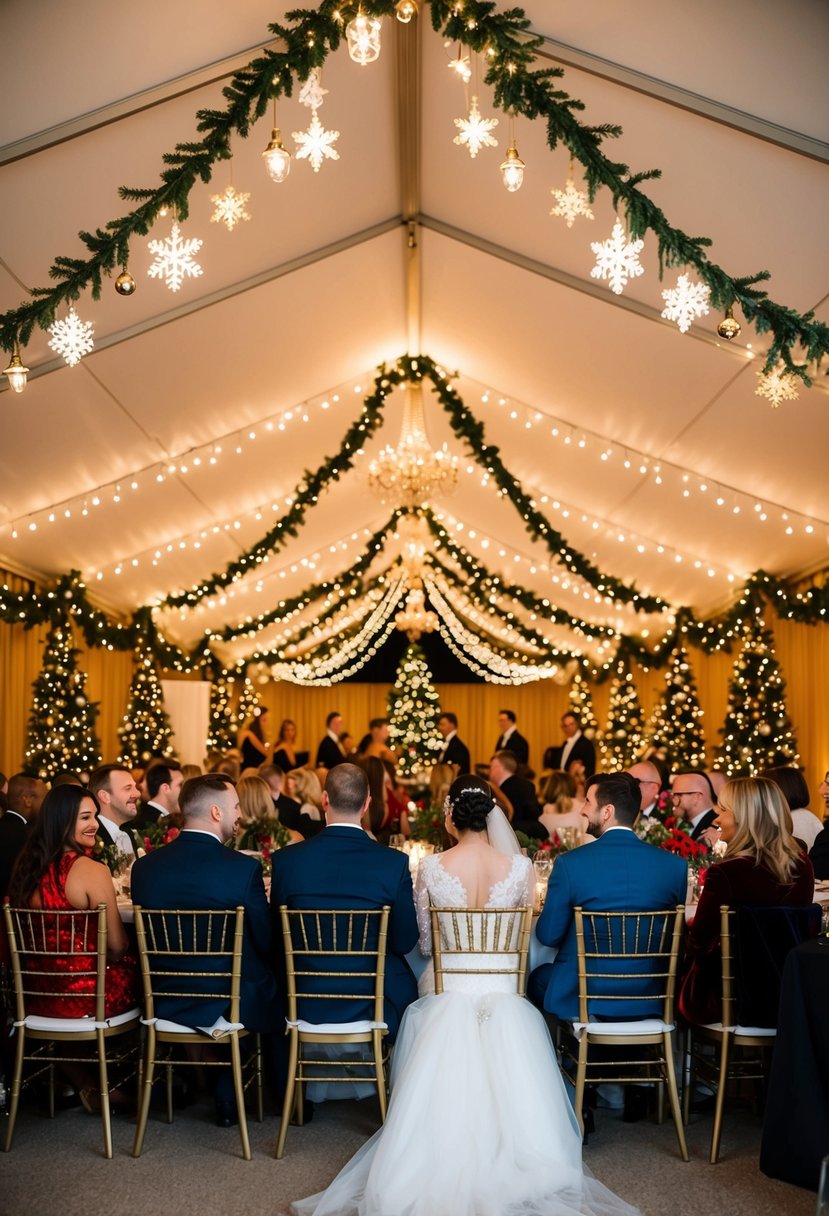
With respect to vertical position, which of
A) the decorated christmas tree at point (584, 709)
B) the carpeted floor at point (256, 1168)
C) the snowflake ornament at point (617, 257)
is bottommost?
the carpeted floor at point (256, 1168)

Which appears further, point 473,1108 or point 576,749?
point 576,749

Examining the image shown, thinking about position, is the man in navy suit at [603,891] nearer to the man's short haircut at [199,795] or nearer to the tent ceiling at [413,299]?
the man's short haircut at [199,795]

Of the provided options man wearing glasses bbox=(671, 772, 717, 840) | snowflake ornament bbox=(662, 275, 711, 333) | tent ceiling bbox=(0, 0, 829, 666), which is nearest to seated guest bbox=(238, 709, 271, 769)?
tent ceiling bbox=(0, 0, 829, 666)

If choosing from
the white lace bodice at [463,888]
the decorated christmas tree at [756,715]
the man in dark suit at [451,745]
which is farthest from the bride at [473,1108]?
the man in dark suit at [451,745]

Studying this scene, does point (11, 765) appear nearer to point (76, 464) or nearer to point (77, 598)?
point (77, 598)

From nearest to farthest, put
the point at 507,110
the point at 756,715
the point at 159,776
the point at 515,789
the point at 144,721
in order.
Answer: the point at 507,110, the point at 159,776, the point at 515,789, the point at 756,715, the point at 144,721

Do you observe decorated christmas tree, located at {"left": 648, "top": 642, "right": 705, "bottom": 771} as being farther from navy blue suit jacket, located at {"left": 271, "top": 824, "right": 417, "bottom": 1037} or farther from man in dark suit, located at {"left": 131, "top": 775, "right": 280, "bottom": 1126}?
man in dark suit, located at {"left": 131, "top": 775, "right": 280, "bottom": 1126}

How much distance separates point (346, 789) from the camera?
4.62 m

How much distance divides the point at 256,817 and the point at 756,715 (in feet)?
25.0

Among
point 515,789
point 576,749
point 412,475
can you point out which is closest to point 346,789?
point 515,789

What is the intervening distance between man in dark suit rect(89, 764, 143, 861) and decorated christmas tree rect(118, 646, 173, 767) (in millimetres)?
7823

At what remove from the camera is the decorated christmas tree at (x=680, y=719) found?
1488 cm

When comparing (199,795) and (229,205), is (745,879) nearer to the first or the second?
(199,795)

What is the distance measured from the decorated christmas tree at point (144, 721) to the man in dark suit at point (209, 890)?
10.1 meters
